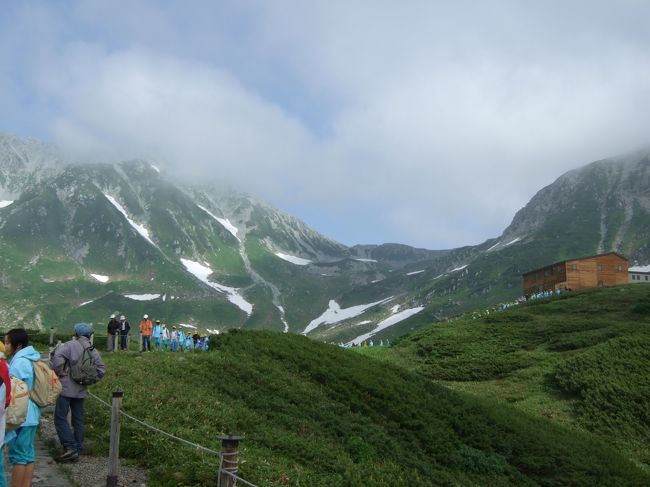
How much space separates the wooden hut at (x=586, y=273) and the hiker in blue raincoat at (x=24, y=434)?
85347mm

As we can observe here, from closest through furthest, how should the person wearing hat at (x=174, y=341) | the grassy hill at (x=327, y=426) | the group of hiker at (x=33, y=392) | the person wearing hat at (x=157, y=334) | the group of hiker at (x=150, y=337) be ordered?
the group of hiker at (x=33, y=392) → the grassy hill at (x=327, y=426) → the group of hiker at (x=150, y=337) → the person wearing hat at (x=157, y=334) → the person wearing hat at (x=174, y=341)

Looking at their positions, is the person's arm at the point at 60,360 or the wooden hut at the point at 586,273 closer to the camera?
the person's arm at the point at 60,360

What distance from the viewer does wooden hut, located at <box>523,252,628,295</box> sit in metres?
85.1

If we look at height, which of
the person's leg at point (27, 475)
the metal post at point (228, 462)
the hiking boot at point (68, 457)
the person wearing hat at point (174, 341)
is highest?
the person wearing hat at point (174, 341)

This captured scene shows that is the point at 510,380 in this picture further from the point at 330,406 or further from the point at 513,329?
the point at 330,406

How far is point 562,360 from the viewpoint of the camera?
37.4 m

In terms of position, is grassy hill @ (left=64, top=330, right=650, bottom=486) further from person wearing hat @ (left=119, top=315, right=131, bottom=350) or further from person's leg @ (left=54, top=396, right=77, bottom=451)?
person wearing hat @ (left=119, top=315, right=131, bottom=350)

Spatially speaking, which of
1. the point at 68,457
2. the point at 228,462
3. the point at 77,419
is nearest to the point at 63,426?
the point at 77,419

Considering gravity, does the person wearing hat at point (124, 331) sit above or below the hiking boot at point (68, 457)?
above

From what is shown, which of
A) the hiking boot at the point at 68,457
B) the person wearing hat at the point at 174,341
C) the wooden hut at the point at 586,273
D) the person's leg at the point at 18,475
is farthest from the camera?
the wooden hut at the point at 586,273

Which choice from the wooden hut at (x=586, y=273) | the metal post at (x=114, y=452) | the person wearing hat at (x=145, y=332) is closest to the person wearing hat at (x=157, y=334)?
the person wearing hat at (x=145, y=332)

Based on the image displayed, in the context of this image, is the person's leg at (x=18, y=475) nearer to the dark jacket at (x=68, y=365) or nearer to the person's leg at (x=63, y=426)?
the person's leg at (x=63, y=426)

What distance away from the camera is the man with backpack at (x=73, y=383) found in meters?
11.8

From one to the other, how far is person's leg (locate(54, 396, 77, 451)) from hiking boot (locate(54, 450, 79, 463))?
9 cm
